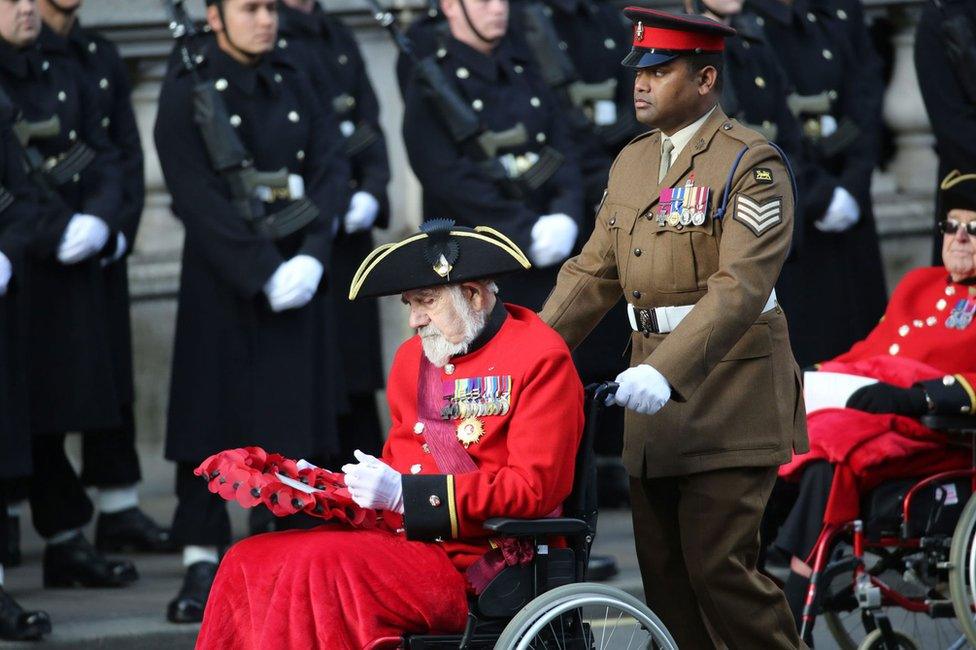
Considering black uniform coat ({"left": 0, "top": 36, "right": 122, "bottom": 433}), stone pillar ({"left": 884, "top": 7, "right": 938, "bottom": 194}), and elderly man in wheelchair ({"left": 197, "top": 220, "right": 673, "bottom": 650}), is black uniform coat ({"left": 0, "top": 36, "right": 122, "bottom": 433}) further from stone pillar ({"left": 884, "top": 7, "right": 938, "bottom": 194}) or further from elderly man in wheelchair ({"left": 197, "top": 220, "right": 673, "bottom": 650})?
stone pillar ({"left": 884, "top": 7, "right": 938, "bottom": 194})

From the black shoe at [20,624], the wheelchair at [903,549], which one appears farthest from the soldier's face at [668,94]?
the black shoe at [20,624]

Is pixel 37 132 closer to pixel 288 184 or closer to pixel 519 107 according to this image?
pixel 288 184

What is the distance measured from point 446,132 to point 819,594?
8.23ft

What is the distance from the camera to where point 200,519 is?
6957mm

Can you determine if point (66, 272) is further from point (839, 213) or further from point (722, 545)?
point (722, 545)

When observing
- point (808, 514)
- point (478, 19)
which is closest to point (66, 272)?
point (478, 19)

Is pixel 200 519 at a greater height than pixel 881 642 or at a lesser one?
greater

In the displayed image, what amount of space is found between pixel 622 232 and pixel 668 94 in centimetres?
37

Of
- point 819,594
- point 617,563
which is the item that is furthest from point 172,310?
point 819,594

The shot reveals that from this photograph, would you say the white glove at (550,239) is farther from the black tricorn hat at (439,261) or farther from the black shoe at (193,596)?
the black tricorn hat at (439,261)

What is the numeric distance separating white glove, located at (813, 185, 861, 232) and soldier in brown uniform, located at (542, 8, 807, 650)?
11.1 ft

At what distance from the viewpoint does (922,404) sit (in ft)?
19.8

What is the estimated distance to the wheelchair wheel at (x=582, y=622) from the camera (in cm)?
459

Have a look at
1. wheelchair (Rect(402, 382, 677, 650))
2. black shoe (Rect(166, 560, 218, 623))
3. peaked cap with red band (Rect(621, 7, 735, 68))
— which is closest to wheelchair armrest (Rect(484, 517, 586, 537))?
wheelchair (Rect(402, 382, 677, 650))
